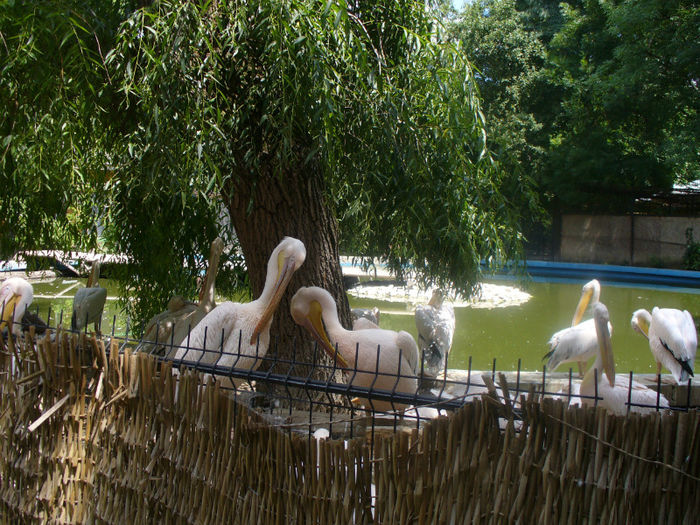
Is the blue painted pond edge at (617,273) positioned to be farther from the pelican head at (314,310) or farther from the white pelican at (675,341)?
the pelican head at (314,310)

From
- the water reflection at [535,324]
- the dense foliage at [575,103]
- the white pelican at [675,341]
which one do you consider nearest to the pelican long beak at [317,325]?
the white pelican at [675,341]

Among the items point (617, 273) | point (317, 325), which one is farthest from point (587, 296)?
point (617, 273)

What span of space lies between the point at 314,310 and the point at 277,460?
118cm

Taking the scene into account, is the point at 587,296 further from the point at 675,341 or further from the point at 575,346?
the point at 675,341

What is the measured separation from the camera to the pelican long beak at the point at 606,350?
283cm

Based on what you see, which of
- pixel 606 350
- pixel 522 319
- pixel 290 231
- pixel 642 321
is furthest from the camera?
pixel 522 319

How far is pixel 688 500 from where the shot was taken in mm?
1467

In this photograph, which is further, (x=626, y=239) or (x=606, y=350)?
(x=626, y=239)

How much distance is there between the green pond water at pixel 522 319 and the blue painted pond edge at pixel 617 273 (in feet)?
2.89

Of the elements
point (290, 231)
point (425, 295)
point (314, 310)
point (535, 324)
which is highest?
point (290, 231)

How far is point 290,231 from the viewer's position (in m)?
3.88

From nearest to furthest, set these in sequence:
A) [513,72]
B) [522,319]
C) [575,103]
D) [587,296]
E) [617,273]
Answer: [587,296], [522,319], [617,273], [575,103], [513,72]

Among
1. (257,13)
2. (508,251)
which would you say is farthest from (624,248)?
(257,13)

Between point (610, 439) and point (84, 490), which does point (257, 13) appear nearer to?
point (84, 490)
